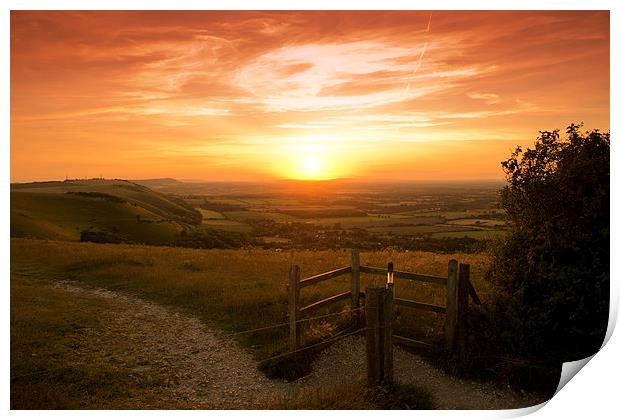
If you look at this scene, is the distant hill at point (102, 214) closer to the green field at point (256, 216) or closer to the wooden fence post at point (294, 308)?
the green field at point (256, 216)

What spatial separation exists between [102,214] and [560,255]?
64326 millimetres

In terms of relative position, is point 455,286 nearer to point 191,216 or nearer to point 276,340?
point 276,340

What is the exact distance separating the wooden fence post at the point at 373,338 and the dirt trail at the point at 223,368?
700mm

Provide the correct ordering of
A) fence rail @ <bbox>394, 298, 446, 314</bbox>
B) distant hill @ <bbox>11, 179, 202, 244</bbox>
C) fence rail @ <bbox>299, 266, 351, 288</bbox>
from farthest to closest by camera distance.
Result: 1. distant hill @ <bbox>11, 179, 202, 244</bbox>
2. fence rail @ <bbox>299, 266, 351, 288</bbox>
3. fence rail @ <bbox>394, 298, 446, 314</bbox>

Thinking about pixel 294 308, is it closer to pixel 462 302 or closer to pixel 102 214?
pixel 462 302

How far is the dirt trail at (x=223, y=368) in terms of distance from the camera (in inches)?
340

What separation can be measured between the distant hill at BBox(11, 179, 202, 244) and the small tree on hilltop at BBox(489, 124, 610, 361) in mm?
39794

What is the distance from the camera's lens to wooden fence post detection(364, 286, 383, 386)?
8445mm

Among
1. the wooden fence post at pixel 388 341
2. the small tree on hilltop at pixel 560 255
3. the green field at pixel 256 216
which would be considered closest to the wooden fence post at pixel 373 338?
the wooden fence post at pixel 388 341

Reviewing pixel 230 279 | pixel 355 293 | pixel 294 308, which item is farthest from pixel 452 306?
pixel 230 279

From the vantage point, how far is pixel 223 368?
959cm

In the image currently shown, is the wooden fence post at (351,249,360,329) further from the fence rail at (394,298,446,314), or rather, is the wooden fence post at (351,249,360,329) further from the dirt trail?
the fence rail at (394,298,446,314)

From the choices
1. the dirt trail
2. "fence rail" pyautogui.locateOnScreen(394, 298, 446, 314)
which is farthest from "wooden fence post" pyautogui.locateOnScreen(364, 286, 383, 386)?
"fence rail" pyautogui.locateOnScreen(394, 298, 446, 314)

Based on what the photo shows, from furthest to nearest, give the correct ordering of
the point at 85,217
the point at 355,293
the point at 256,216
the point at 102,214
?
1. the point at 102,214
2. the point at 85,217
3. the point at 256,216
4. the point at 355,293
